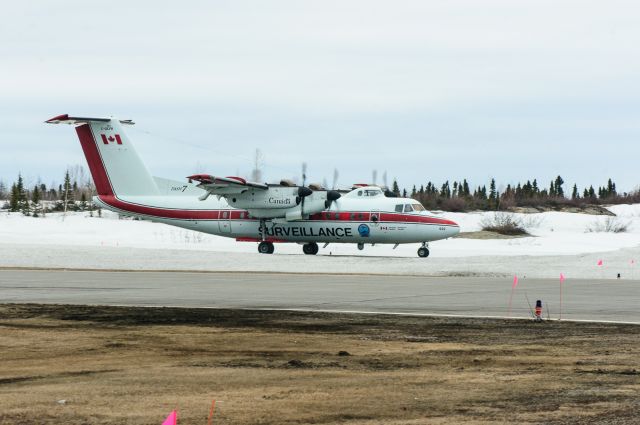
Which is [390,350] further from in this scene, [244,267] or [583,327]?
[244,267]

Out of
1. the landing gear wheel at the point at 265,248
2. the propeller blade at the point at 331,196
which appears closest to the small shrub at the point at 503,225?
the propeller blade at the point at 331,196

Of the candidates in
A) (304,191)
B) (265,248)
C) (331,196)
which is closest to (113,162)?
(265,248)

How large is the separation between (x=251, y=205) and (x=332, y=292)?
1038 inches

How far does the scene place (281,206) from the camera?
5303 cm

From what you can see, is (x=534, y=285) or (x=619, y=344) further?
(x=534, y=285)

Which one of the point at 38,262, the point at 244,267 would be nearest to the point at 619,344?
the point at 244,267

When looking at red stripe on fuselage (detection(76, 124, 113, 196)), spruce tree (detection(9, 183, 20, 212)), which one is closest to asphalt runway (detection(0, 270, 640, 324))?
red stripe on fuselage (detection(76, 124, 113, 196))

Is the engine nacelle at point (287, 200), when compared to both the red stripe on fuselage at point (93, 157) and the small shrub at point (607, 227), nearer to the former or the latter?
the red stripe on fuselage at point (93, 157)

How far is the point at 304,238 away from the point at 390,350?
128ft

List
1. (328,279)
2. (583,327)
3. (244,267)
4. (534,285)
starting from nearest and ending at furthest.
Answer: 1. (583,327)
2. (534,285)
3. (328,279)
4. (244,267)

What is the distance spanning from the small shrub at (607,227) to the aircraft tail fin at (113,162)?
4155cm

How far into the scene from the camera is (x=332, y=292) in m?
27.4

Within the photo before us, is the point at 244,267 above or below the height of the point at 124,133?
below

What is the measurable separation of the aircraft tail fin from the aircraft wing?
543 cm
